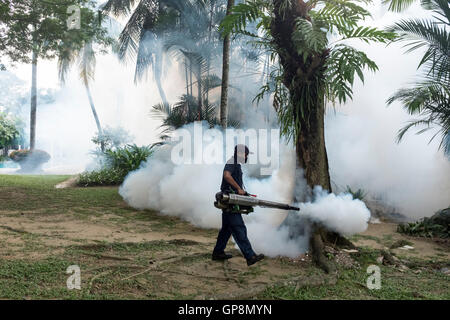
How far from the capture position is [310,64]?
659 cm

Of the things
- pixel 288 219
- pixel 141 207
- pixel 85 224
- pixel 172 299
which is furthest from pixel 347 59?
pixel 141 207

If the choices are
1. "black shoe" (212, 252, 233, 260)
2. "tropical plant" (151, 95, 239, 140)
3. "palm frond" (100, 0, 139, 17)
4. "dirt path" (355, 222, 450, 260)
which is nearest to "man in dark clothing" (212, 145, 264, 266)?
"black shoe" (212, 252, 233, 260)

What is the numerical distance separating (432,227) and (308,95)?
16.6 feet

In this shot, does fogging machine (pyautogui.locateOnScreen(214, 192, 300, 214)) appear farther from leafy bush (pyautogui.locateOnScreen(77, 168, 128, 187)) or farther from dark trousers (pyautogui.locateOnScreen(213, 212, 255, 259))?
leafy bush (pyautogui.locateOnScreen(77, 168, 128, 187))

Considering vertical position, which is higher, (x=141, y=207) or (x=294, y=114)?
(x=294, y=114)

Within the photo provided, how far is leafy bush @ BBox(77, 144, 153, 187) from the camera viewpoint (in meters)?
15.8

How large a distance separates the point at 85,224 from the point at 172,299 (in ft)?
17.5

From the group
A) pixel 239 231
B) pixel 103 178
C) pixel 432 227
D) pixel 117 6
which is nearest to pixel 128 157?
pixel 103 178

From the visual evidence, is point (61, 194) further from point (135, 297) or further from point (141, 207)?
point (135, 297)

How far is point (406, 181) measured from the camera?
39.1 feet

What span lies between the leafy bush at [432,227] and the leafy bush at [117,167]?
32.4ft

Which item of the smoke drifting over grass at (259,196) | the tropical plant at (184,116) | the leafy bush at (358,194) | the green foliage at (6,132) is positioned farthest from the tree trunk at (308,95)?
the green foliage at (6,132)

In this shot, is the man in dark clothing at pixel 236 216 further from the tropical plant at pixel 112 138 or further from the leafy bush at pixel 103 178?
the tropical plant at pixel 112 138

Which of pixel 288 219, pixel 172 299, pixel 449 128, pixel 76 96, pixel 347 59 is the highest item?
pixel 76 96
